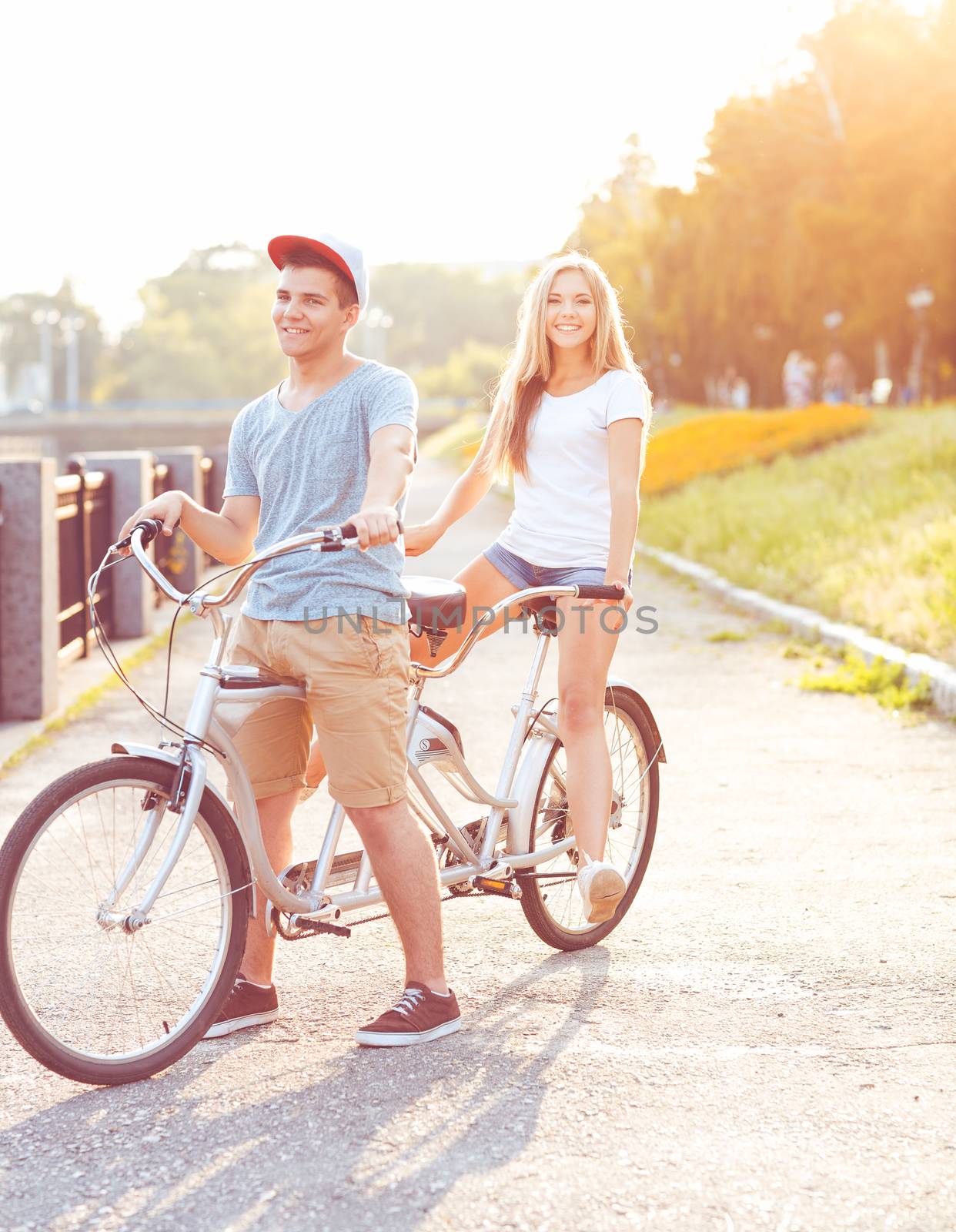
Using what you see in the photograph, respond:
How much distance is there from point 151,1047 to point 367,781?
76 centimetres

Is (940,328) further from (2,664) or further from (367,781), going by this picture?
(367,781)

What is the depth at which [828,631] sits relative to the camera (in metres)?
10.6

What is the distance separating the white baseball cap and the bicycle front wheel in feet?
3.80

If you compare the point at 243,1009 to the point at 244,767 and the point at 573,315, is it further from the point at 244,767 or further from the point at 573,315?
the point at 573,315

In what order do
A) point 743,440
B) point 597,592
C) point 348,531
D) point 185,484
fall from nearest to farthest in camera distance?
point 348,531 → point 597,592 → point 185,484 → point 743,440

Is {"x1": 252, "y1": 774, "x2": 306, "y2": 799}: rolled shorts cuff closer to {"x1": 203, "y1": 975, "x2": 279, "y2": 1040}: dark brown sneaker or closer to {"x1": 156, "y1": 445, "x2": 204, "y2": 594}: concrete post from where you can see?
{"x1": 203, "y1": 975, "x2": 279, "y2": 1040}: dark brown sneaker

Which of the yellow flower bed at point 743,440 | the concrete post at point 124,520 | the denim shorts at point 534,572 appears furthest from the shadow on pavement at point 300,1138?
the yellow flower bed at point 743,440

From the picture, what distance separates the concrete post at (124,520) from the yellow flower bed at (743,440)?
10908mm

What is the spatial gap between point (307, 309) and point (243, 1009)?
1.67m

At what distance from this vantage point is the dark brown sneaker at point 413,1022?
12.7 ft

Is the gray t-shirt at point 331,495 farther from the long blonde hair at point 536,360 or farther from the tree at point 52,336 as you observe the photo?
the tree at point 52,336

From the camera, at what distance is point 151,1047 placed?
3.71m

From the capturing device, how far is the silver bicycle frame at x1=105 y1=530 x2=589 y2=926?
354 cm

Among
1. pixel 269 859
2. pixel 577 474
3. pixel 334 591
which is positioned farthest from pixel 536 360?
pixel 269 859
